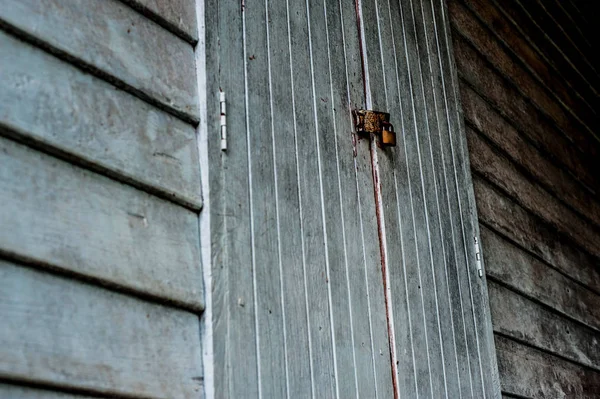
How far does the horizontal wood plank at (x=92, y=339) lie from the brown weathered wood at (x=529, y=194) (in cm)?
169

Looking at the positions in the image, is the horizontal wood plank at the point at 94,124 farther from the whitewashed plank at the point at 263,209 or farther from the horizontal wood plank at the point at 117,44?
the whitewashed plank at the point at 263,209

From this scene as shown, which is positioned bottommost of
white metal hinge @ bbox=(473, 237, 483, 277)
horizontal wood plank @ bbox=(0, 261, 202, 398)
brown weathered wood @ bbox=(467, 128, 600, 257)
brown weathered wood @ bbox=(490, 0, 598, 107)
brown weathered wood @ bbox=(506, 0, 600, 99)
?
horizontal wood plank @ bbox=(0, 261, 202, 398)

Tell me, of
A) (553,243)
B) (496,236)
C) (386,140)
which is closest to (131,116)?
(386,140)

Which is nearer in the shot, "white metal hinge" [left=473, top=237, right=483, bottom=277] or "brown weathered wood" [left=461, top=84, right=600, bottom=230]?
"white metal hinge" [left=473, top=237, right=483, bottom=277]

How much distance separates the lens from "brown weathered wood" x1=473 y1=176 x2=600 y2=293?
9.14 ft

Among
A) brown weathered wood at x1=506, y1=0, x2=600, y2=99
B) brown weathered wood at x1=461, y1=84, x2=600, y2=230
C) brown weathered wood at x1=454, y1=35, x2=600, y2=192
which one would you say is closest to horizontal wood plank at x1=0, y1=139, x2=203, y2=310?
brown weathered wood at x1=461, y1=84, x2=600, y2=230

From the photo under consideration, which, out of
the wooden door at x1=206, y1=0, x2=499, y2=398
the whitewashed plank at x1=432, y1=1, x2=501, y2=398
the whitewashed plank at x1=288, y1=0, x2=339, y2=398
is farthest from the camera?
the whitewashed plank at x1=432, y1=1, x2=501, y2=398

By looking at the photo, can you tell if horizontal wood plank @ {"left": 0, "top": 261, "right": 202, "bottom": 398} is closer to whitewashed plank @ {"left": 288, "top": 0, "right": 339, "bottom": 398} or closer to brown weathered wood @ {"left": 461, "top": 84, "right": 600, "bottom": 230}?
whitewashed plank @ {"left": 288, "top": 0, "right": 339, "bottom": 398}

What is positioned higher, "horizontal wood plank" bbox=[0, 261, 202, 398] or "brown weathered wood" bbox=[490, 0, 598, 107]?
"brown weathered wood" bbox=[490, 0, 598, 107]

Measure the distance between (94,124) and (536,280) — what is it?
2119 mm

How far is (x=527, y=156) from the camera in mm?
3293

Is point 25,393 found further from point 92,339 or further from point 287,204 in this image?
point 287,204

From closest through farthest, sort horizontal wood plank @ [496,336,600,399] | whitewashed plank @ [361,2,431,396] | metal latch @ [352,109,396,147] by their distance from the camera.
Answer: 1. whitewashed plank @ [361,2,431,396]
2. metal latch @ [352,109,396,147]
3. horizontal wood plank @ [496,336,600,399]

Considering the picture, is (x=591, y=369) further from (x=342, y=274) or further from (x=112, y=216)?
(x=112, y=216)
